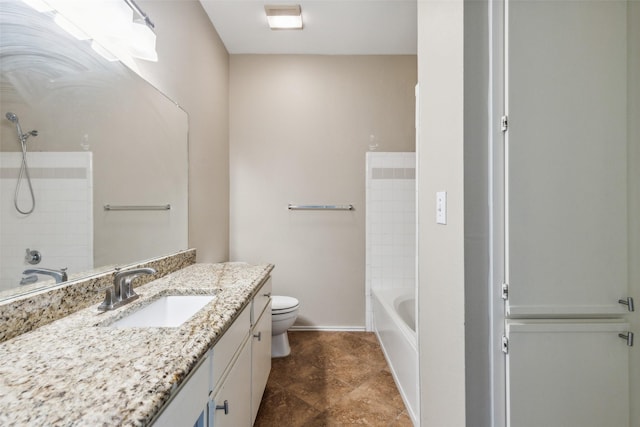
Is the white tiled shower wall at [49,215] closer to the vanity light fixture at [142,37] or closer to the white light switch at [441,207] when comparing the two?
the vanity light fixture at [142,37]

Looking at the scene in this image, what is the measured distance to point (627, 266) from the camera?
81 cm

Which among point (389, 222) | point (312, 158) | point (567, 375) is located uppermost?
point (312, 158)

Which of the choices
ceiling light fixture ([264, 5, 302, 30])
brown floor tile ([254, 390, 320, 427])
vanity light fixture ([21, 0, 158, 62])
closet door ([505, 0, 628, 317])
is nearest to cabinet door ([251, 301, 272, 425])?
brown floor tile ([254, 390, 320, 427])

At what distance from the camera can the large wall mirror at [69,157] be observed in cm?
79

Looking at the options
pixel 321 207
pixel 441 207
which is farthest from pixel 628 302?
pixel 321 207

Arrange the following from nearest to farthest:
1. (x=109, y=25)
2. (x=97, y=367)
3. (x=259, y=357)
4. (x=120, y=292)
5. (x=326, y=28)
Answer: (x=97, y=367), (x=120, y=292), (x=109, y=25), (x=259, y=357), (x=326, y=28)

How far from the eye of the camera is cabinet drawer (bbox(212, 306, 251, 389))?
2.81ft

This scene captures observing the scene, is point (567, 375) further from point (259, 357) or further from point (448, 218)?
point (259, 357)

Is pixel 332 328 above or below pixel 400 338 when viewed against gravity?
below

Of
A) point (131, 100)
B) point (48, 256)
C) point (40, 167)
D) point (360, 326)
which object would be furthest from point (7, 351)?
point (360, 326)

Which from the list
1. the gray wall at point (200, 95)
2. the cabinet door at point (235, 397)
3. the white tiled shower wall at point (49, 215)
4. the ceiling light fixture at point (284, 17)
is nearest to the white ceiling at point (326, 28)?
the ceiling light fixture at point (284, 17)

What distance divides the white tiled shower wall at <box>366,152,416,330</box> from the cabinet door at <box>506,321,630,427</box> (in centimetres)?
183

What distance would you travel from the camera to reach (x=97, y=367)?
23.2 inches

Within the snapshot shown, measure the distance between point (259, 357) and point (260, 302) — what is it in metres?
0.28
